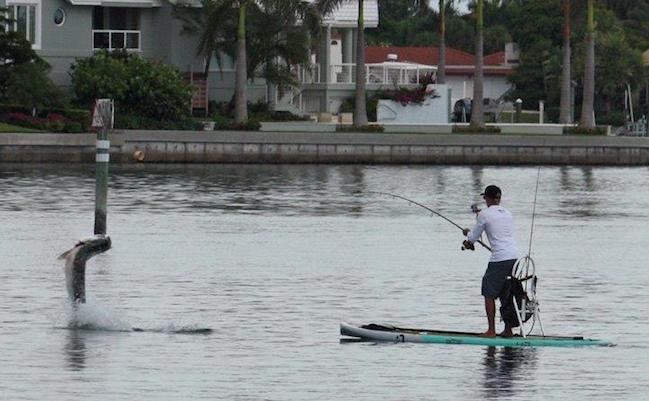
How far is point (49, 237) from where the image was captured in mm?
40875

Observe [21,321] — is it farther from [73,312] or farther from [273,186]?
[273,186]

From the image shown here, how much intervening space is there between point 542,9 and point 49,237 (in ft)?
256

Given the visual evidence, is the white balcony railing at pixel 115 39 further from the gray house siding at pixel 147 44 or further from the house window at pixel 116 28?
the gray house siding at pixel 147 44

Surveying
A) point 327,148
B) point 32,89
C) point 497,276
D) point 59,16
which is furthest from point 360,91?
point 497,276

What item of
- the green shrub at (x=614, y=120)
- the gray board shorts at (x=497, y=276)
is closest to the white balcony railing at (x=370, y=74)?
the green shrub at (x=614, y=120)

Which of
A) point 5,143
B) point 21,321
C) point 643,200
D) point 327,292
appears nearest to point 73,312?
point 21,321

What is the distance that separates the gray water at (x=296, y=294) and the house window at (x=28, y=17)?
22.5 meters

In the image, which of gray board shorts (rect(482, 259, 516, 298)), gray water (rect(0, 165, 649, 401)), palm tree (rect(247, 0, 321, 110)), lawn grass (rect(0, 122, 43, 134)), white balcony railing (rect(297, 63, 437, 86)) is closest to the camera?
gray water (rect(0, 165, 649, 401))

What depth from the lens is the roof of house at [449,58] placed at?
11712 centimetres

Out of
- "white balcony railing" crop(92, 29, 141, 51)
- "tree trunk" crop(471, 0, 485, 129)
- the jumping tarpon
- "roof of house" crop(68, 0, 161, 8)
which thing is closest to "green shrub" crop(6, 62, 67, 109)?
"roof of house" crop(68, 0, 161, 8)

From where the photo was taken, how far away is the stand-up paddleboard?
2270cm

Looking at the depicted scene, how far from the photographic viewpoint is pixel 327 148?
2975 inches

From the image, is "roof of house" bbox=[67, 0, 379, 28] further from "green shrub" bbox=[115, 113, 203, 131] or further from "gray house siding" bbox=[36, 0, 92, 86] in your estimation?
"green shrub" bbox=[115, 113, 203, 131]

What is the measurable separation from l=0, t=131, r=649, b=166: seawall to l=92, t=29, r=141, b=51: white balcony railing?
10.5 m
